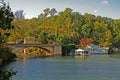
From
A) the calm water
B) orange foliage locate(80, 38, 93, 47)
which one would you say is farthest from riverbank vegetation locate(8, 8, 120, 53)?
the calm water

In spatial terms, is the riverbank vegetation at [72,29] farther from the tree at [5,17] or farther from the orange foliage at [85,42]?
the tree at [5,17]

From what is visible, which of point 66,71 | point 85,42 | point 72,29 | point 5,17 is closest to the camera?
point 5,17

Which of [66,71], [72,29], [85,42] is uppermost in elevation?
[72,29]

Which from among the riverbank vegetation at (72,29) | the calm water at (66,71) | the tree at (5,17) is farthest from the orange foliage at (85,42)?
the tree at (5,17)

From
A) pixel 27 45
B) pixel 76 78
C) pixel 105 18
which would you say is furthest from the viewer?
pixel 105 18

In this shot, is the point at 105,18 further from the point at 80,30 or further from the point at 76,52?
the point at 76,52

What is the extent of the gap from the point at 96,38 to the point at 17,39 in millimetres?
26219

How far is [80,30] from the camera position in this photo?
112312 mm

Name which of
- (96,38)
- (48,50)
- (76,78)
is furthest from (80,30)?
(76,78)

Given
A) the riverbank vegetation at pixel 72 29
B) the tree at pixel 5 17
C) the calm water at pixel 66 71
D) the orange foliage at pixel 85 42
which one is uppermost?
the riverbank vegetation at pixel 72 29

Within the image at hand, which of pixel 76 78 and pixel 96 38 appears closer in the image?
pixel 76 78

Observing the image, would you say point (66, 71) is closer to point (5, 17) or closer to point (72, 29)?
point (5, 17)

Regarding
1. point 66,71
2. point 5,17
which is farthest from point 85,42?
point 5,17

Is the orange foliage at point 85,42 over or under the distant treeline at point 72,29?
under
